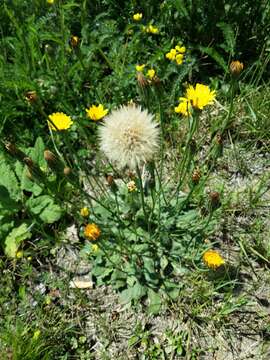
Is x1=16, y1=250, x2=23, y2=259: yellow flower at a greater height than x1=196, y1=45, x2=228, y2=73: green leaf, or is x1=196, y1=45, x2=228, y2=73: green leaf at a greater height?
x1=196, y1=45, x2=228, y2=73: green leaf

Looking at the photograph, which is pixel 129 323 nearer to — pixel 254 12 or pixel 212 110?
pixel 212 110

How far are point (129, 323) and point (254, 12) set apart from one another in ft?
7.55

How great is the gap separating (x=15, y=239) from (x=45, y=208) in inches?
10.3

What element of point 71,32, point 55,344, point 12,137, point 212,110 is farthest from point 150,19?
point 55,344

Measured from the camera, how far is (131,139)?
1.78m

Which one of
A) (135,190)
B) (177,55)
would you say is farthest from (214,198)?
(177,55)

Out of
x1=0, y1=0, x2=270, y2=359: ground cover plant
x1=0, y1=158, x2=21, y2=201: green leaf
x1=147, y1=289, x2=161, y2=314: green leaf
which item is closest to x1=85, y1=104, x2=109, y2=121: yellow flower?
x1=0, y1=0, x2=270, y2=359: ground cover plant

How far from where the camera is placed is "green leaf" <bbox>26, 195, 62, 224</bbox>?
264 cm

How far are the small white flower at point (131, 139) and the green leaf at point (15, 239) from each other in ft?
3.54

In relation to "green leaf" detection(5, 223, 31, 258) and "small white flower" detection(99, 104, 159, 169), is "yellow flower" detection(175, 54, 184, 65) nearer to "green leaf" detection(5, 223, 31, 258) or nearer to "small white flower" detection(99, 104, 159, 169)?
"small white flower" detection(99, 104, 159, 169)

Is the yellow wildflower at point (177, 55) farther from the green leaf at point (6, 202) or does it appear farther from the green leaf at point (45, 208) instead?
the green leaf at point (6, 202)

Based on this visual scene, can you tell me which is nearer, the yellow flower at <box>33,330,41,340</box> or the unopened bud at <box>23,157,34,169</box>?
the unopened bud at <box>23,157,34,169</box>

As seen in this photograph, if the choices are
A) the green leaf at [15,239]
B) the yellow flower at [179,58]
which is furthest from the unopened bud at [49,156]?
the yellow flower at [179,58]

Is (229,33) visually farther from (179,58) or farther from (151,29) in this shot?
(151,29)
